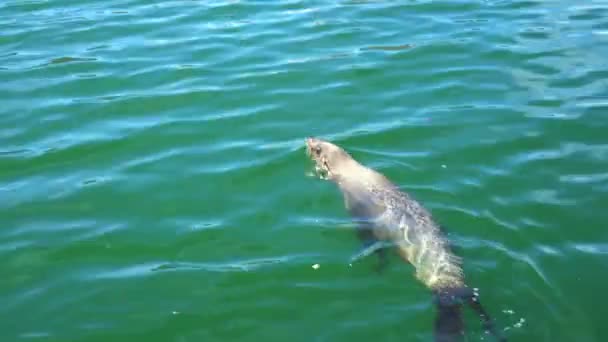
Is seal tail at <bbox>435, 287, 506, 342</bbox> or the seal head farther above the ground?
the seal head

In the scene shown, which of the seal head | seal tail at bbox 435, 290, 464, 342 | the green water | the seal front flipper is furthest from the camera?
the seal head

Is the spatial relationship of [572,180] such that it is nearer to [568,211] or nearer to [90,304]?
[568,211]

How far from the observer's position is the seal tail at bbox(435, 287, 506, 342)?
215 inches

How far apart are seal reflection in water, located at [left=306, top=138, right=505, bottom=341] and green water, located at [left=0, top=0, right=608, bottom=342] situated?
0.47ft

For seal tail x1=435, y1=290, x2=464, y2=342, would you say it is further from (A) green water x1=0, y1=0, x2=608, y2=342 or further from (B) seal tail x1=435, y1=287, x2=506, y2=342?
(A) green water x1=0, y1=0, x2=608, y2=342

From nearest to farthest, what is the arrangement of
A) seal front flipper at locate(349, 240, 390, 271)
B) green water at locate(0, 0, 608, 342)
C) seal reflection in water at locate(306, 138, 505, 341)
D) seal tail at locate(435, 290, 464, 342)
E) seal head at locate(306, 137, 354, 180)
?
seal tail at locate(435, 290, 464, 342) < seal reflection in water at locate(306, 138, 505, 341) < green water at locate(0, 0, 608, 342) < seal front flipper at locate(349, 240, 390, 271) < seal head at locate(306, 137, 354, 180)

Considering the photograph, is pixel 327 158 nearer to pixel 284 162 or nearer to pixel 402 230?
pixel 284 162

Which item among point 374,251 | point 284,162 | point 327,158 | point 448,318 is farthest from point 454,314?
point 284,162

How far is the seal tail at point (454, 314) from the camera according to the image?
5457 millimetres

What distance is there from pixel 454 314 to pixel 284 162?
10.8ft

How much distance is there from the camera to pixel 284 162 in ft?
27.2

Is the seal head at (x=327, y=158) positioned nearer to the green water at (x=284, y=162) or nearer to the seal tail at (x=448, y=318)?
the green water at (x=284, y=162)

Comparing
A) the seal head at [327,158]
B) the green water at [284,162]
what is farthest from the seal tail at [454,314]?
the seal head at [327,158]

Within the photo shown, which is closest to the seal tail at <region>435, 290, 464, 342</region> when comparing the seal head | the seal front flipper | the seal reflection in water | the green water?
the seal reflection in water
